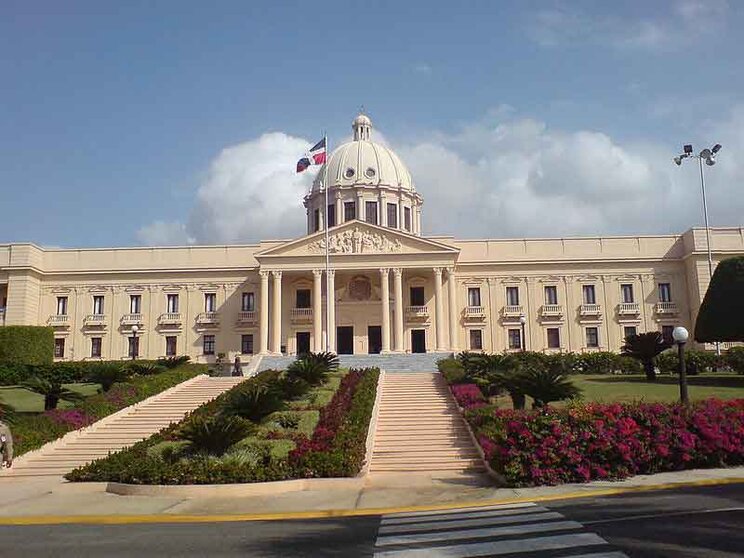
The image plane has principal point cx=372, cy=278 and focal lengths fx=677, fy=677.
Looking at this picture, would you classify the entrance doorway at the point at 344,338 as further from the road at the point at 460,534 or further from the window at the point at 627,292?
the road at the point at 460,534

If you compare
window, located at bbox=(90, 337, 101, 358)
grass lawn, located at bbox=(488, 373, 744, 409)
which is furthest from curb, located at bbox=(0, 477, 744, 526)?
window, located at bbox=(90, 337, 101, 358)

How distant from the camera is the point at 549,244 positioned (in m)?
54.8

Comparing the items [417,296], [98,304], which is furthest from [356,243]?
[98,304]

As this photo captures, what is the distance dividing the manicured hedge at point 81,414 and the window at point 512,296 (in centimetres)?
2949

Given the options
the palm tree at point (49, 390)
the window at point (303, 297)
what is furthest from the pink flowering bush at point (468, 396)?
the window at point (303, 297)

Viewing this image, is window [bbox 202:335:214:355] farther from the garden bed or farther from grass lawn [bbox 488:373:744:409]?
the garden bed

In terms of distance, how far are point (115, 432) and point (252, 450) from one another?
818cm

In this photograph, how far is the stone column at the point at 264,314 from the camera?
162 ft

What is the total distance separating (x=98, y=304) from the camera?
55094mm

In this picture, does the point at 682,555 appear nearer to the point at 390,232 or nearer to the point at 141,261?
the point at 390,232

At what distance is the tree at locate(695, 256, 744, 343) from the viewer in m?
33.9

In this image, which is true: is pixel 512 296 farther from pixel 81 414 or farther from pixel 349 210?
pixel 81 414

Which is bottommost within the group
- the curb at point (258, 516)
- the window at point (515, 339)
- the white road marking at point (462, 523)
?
the curb at point (258, 516)

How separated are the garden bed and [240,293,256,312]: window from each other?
30268mm
